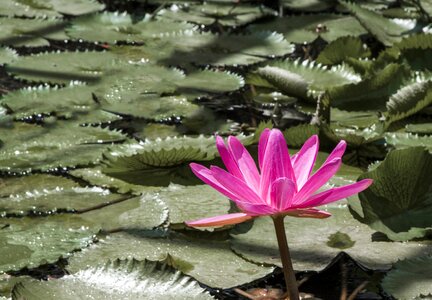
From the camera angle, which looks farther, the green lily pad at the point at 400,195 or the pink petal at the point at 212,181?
the green lily pad at the point at 400,195

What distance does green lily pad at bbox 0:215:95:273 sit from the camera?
1.21 meters

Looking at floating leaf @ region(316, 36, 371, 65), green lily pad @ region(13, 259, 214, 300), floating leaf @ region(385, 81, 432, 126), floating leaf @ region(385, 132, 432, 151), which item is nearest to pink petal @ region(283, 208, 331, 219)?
green lily pad @ region(13, 259, 214, 300)

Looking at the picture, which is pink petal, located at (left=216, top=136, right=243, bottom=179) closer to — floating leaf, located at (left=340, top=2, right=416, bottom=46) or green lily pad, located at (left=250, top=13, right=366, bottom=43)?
floating leaf, located at (left=340, top=2, right=416, bottom=46)

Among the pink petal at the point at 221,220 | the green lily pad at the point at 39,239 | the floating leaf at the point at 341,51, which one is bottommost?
the green lily pad at the point at 39,239

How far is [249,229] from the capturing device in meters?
1.26

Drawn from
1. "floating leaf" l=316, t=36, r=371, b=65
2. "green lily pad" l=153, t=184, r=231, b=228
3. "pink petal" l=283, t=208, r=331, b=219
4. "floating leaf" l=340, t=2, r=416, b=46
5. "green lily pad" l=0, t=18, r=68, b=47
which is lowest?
"green lily pad" l=0, t=18, r=68, b=47

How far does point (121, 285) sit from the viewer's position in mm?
1034

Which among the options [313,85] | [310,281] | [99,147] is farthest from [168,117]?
[310,281]

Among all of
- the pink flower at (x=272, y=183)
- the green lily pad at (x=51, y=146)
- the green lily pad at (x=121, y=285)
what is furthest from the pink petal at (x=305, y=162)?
the green lily pad at (x=51, y=146)

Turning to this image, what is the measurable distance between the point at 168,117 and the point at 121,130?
0.13 meters

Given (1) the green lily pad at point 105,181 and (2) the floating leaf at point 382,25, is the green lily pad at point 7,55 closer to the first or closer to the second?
(1) the green lily pad at point 105,181

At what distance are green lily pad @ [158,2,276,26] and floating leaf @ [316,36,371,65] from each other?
506 mm

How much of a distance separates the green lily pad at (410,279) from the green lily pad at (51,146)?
680 millimetres

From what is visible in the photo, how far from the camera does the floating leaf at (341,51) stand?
2158 mm
